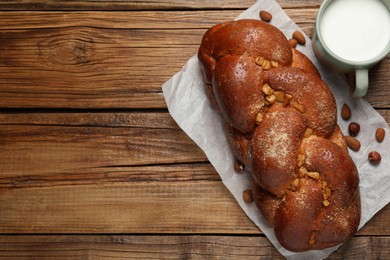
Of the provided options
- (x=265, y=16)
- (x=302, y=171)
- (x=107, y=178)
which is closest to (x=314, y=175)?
(x=302, y=171)

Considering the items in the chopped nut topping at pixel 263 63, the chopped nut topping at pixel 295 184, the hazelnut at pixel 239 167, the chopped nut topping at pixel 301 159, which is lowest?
the hazelnut at pixel 239 167

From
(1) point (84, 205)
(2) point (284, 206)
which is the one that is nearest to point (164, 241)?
(1) point (84, 205)

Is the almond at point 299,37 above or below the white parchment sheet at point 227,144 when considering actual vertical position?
above

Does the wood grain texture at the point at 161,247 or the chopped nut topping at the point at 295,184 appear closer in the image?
the chopped nut topping at the point at 295,184

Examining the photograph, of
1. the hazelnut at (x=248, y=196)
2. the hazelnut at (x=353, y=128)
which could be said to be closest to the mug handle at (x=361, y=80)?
the hazelnut at (x=353, y=128)

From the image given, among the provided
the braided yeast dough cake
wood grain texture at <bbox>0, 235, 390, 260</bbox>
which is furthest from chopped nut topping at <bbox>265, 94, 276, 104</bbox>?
wood grain texture at <bbox>0, 235, 390, 260</bbox>

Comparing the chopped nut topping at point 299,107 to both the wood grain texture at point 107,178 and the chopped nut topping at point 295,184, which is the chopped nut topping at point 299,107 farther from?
the wood grain texture at point 107,178

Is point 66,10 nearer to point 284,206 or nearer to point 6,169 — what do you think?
point 6,169

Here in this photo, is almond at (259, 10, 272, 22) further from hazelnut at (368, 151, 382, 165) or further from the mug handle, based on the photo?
hazelnut at (368, 151, 382, 165)
